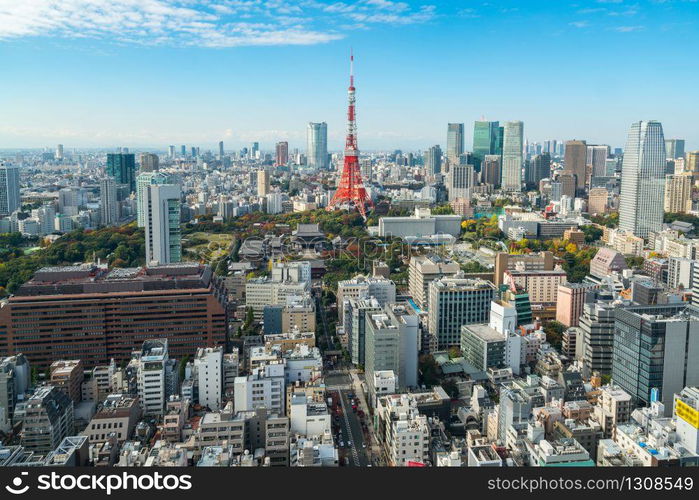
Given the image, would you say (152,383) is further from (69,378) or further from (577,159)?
(577,159)

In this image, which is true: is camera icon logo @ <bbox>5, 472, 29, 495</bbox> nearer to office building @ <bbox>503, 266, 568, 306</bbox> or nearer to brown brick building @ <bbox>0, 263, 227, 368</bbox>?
brown brick building @ <bbox>0, 263, 227, 368</bbox>

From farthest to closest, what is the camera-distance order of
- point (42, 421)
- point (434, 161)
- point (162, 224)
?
point (434, 161)
point (162, 224)
point (42, 421)

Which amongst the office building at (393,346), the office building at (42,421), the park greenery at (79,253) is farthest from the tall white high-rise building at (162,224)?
the office building at (42,421)

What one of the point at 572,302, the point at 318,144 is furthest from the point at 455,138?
the point at 572,302

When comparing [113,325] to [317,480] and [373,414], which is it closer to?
[373,414]

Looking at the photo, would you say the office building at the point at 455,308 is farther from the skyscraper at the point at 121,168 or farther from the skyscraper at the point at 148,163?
the skyscraper at the point at 148,163
